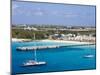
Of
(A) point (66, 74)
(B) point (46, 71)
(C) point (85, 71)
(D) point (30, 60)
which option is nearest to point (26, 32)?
(D) point (30, 60)

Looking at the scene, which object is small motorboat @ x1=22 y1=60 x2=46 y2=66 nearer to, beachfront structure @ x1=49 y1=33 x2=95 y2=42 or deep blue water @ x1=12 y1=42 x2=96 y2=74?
deep blue water @ x1=12 y1=42 x2=96 y2=74

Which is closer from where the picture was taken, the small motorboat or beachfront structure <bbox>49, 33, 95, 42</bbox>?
the small motorboat

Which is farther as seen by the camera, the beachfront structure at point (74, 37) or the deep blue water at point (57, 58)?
the beachfront structure at point (74, 37)

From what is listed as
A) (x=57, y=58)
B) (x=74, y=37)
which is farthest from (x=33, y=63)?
(x=74, y=37)

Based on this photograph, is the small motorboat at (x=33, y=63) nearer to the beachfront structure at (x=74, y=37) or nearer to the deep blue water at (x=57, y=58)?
the deep blue water at (x=57, y=58)

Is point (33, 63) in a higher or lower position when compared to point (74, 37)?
lower

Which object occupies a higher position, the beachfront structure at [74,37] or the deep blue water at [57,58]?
the beachfront structure at [74,37]

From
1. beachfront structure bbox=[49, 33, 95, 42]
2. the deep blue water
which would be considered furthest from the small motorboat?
beachfront structure bbox=[49, 33, 95, 42]

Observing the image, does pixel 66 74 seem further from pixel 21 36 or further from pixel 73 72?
pixel 21 36

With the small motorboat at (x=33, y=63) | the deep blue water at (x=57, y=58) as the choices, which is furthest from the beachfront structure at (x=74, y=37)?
the small motorboat at (x=33, y=63)

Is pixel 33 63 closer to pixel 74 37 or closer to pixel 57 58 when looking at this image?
pixel 57 58
